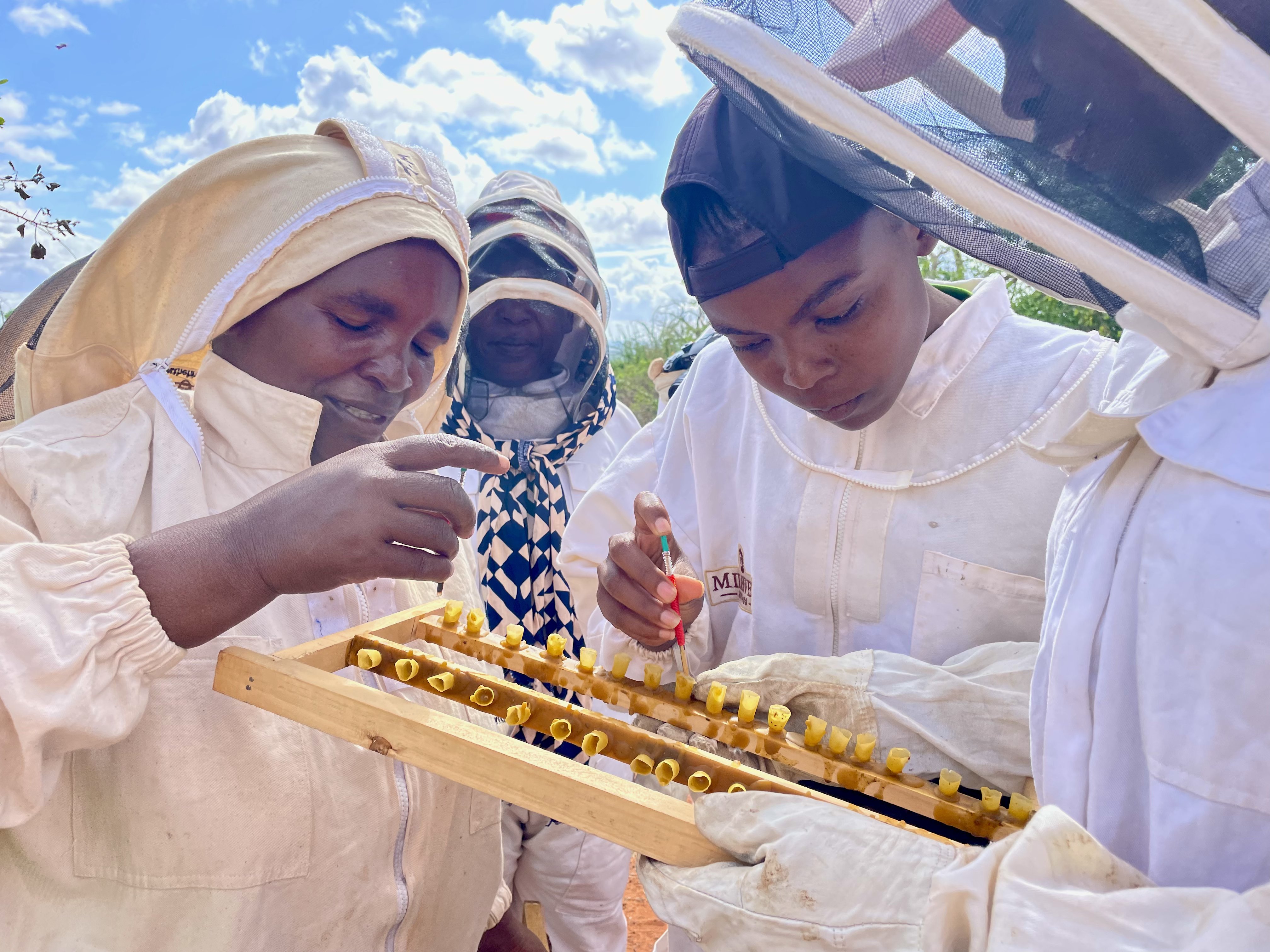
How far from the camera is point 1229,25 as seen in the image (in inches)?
37.2

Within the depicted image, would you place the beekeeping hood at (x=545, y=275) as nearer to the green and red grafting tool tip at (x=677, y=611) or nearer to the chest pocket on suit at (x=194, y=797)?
the green and red grafting tool tip at (x=677, y=611)

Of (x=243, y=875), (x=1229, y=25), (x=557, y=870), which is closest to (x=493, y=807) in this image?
(x=243, y=875)

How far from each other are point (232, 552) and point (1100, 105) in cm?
159

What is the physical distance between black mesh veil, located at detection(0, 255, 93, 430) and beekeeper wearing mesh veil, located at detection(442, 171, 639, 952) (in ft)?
5.64

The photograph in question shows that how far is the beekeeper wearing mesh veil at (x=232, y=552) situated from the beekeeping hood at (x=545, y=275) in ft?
6.00

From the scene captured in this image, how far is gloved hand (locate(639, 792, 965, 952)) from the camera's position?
1067mm

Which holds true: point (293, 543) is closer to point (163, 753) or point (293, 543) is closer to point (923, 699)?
point (163, 753)

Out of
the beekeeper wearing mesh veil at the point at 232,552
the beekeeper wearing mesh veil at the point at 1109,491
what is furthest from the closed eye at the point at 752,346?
the beekeeper wearing mesh veil at the point at 1109,491

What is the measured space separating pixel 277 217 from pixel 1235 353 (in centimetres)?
207

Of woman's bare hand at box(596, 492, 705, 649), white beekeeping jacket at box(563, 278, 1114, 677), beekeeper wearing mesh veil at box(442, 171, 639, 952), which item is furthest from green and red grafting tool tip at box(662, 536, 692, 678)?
beekeeper wearing mesh veil at box(442, 171, 639, 952)

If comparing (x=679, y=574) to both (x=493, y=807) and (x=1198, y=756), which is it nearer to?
(x=493, y=807)

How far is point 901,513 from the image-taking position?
211cm

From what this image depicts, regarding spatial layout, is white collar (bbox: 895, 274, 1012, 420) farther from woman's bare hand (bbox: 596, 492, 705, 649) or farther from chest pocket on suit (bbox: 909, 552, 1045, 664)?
woman's bare hand (bbox: 596, 492, 705, 649)

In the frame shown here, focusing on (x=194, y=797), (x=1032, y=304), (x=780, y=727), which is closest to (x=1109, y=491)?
(x=780, y=727)
